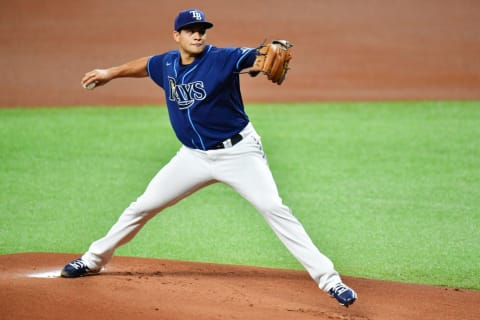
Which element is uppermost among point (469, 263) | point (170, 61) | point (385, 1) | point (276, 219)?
point (385, 1)

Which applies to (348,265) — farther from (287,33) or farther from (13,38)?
(13,38)

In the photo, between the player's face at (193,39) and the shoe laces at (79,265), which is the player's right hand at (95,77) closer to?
the player's face at (193,39)

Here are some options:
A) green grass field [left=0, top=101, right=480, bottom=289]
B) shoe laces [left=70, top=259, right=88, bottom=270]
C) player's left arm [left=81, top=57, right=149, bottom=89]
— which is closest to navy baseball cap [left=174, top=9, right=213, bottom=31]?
player's left arm [left=81, top=57, right=149, bottom=89]

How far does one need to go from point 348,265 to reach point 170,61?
2143 millimetres

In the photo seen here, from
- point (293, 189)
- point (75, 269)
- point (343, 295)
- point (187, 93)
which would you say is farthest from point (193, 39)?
point (293, 189)

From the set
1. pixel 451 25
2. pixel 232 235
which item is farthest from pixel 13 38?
pixel 232 235

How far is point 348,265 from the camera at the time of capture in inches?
253

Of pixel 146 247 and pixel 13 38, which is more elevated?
pixel 13 38

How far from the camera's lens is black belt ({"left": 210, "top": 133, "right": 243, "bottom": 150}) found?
521 centimetres

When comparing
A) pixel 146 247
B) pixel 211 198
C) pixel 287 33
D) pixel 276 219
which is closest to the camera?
pixel 276 219

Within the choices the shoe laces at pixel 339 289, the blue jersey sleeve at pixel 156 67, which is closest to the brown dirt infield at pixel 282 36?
the blue jersey sleeve at pixel 156 67

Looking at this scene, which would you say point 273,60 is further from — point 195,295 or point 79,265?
point 79,265

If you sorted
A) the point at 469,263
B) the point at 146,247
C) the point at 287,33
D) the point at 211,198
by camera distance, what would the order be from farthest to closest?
1. the point at 287,33
2. the point at 211,198
3. the point at 146,247
4. the point at 469,263

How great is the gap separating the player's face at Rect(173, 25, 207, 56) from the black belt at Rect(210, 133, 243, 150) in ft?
1.94
